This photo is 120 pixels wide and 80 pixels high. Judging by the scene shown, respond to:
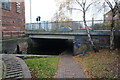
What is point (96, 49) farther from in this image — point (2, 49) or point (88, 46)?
point (2, 49)

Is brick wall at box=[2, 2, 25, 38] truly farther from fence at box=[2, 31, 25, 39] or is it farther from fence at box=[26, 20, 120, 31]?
fence at box=[26, 20, 120, 31]

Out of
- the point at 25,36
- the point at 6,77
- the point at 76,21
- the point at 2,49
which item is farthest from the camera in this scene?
the point at 25,36

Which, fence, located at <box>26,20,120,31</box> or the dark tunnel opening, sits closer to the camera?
fence, located at <box>26,20,120,31</box>

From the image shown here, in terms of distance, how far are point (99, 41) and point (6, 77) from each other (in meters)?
Answer: 10.3

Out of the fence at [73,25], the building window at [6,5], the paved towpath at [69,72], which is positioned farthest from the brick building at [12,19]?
the paved towpath at [69,72]

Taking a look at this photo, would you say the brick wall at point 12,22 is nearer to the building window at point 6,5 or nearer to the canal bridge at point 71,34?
the building window at point 6,5

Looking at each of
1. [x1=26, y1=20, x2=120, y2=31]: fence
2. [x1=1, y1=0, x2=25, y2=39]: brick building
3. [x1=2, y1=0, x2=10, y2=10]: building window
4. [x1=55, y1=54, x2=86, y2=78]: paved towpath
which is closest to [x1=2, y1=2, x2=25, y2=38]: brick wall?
[x1=1, y1=0, x2=25, y2=39]: brick building

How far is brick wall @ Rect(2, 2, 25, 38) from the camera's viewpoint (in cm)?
1553

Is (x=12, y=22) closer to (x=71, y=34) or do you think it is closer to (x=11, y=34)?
(x=11, y=34)

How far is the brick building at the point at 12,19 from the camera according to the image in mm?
15547

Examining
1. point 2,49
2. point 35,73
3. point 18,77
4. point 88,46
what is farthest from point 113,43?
point 2,49

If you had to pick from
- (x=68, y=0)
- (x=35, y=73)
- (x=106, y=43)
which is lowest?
(x=35, y=73)

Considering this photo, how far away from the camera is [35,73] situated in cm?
576

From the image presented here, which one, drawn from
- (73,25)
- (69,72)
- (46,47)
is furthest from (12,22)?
(69,72)
